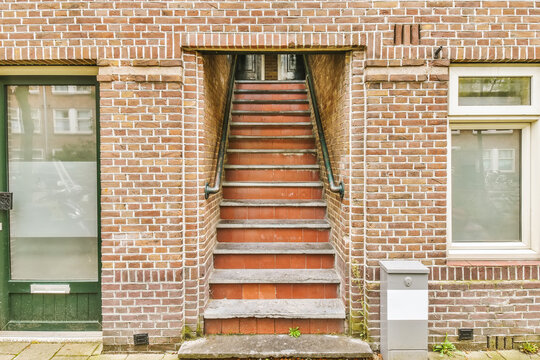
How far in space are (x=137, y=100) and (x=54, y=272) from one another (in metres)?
2.12

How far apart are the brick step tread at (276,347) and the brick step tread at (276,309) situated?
20 cm

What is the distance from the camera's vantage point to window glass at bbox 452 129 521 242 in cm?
354

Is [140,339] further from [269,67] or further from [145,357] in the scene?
[269,67]

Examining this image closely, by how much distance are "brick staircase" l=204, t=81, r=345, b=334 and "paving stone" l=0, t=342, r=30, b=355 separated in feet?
6.07

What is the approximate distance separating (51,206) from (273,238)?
8.36 feet

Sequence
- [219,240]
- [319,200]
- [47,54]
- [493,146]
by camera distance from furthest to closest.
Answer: [319,200] < [219,240] < [493,146] < [47,54]

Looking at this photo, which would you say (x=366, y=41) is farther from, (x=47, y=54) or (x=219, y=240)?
(x=47, y=54)

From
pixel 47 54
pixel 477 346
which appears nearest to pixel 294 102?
pixel 47 54

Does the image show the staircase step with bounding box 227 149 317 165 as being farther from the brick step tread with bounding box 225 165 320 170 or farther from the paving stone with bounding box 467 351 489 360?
the paving stone with bounding box 467 351 489 360

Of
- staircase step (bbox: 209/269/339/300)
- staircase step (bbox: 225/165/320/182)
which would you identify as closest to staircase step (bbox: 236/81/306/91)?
staircase step (bbox: 225/165/320/182)

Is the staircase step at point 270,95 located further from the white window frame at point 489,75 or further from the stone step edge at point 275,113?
the white window frame at point 489,75

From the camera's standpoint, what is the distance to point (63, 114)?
11.9ft

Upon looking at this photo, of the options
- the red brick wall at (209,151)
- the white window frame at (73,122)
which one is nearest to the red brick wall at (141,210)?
the red brick wall at (209,151)

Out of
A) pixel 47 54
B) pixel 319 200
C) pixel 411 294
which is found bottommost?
pixel 411 294
